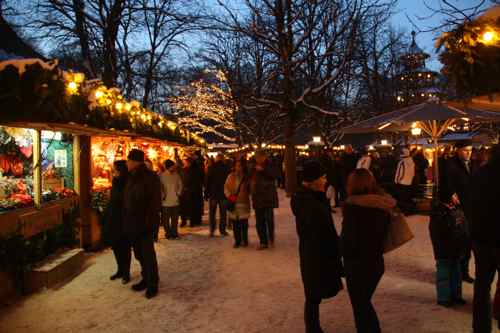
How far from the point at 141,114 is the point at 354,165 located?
255 inches

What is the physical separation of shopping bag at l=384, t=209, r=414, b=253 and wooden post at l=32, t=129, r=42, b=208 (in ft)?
18.5

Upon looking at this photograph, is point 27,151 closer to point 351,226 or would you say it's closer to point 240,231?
point 240,231

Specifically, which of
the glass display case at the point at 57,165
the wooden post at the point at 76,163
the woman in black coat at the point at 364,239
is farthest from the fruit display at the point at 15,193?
the woman in black coat at the point at 364,239

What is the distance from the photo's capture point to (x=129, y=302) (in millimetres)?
5598

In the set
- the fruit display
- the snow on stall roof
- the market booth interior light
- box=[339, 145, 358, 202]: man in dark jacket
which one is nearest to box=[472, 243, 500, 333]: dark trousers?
the market booth interior light

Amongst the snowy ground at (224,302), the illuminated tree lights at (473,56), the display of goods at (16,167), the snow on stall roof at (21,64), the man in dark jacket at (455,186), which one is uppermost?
the snow on stall roof at (21,64)

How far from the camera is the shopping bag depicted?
371 centimetres

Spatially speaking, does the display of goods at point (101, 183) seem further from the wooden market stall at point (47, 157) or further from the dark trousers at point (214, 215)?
the dark trousers at point (214, 215)

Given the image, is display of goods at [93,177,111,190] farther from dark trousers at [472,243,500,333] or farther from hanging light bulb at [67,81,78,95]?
dark trousers at [472,243,500,333]

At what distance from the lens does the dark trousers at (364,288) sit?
368cm

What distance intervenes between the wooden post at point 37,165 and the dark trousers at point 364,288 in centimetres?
545

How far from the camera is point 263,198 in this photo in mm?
8305

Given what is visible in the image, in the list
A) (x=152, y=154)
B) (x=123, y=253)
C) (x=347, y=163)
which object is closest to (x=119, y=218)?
(x=123, y=253)

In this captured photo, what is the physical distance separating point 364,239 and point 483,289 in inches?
47.3
